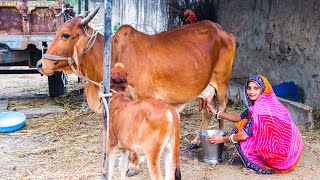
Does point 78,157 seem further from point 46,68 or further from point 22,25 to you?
point 22,25

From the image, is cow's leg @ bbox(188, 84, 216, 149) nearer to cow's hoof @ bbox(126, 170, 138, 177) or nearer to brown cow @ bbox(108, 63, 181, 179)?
cow's hoof @ bbox(126, 170, 138, 177)

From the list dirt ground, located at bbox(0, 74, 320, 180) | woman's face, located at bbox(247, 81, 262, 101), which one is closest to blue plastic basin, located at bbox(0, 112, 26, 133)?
dirt ground, located at bbox(0, 74, 320, 180)

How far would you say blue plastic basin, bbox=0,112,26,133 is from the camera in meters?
6.15

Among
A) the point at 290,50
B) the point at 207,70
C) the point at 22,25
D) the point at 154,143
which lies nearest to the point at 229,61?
the point at 207,70

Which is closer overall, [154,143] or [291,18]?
[154,143]

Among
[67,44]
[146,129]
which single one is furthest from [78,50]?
[146,129]

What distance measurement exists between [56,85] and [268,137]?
4.99 meters

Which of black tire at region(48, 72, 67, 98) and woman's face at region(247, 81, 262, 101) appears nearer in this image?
woman's face at region(247, 81, 262, 101)

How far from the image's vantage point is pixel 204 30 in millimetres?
5863

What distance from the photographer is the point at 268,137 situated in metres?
4.64

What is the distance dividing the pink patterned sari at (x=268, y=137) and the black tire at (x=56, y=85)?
4.60 m

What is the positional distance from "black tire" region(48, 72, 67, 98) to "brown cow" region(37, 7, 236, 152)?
3.45m

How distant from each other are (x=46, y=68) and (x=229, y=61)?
2.47 m

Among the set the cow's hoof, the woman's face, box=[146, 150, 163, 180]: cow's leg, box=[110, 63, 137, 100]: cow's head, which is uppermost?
box=[110, 63, 137, 100]: cow's head
